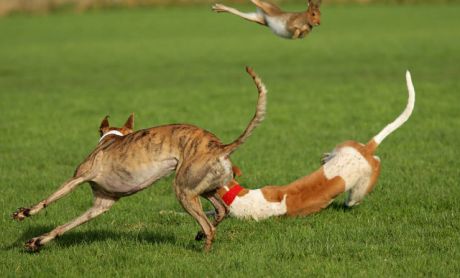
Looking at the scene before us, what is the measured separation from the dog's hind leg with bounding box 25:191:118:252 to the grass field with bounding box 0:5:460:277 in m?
0.15

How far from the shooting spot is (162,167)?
7.88 m

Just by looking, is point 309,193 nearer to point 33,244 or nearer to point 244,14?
point 244,14

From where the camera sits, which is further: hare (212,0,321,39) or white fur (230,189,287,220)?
white fur (230,189,287,220)

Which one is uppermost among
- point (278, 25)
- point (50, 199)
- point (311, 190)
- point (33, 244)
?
point (278, 25)

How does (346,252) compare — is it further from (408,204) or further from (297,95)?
(297,95)

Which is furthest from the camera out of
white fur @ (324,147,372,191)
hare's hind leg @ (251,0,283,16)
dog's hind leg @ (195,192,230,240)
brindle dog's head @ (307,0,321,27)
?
white fur @ (324,147,372,191)

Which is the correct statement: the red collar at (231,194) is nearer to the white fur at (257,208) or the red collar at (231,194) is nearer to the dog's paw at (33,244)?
the white fur at (257,208)

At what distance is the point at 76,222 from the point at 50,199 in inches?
15.8

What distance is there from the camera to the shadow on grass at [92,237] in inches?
328

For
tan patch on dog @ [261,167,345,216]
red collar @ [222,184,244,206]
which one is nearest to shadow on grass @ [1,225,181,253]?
red collar @ [222,184,244,206]

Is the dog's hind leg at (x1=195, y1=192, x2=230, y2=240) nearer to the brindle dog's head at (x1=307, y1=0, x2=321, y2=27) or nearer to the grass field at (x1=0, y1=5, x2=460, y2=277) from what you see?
the grass field at (x1=0, y1=5, x2=460, y2=277)

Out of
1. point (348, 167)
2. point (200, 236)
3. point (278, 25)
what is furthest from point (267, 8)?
point (348, 167)

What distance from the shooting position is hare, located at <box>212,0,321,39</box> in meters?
7.07

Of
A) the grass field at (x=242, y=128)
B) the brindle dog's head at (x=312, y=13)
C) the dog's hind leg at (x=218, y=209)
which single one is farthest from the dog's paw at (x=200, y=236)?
the brindle dog's head at (x=312, y=13)
